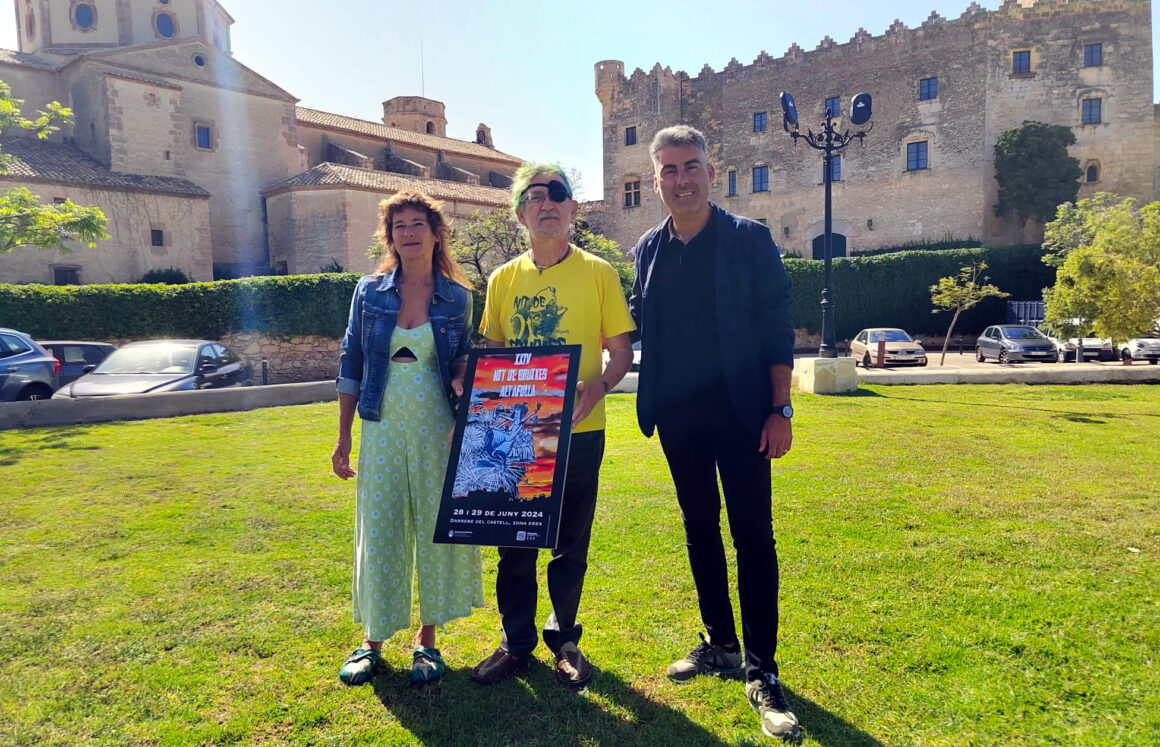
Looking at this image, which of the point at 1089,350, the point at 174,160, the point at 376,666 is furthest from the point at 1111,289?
the point at 174,160

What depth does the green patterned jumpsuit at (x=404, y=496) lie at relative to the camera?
306 centimetres

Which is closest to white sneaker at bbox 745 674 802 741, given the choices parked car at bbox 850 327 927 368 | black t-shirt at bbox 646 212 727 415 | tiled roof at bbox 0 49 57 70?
black t-shirt at bbox 646 212 727 415

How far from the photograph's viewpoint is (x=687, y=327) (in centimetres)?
301

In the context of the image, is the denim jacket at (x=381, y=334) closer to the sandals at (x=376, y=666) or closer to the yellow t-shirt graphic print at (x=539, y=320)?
the yellow t-shirt graphic print at (x=539, y=320)

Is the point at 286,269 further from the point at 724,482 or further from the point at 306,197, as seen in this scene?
the point at 724,482

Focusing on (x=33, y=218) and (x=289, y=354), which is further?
(x=289, y=354)

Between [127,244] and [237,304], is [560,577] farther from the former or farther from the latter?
[127,244]

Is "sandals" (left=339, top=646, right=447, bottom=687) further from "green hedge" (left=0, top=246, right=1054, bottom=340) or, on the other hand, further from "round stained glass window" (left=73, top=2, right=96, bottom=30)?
"round stained glass window" (left=73, top=2, right=96, bottom=30)

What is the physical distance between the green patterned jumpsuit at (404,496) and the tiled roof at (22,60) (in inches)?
1556

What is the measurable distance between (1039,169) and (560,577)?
38.9 metres

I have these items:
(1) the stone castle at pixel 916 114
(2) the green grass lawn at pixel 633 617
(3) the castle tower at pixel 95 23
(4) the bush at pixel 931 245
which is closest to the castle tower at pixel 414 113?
(1) the stone castle at pixel 916 114

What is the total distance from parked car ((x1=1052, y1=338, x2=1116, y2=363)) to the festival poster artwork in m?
23.9

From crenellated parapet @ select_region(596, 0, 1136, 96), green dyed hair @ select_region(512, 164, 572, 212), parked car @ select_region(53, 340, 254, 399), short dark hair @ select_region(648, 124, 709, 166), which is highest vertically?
crenellated parapet @ select_region(596, 0, 1136, 96)

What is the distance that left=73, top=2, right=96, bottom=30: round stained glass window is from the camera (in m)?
34.6
